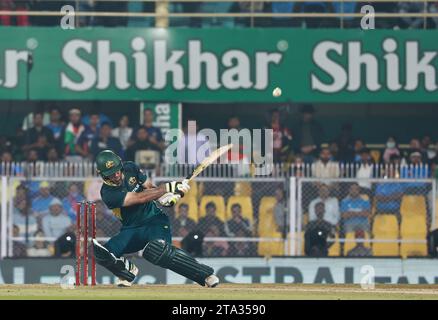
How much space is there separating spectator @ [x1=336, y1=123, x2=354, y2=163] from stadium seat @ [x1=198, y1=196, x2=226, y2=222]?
2.58m

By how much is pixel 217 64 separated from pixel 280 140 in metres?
1.77

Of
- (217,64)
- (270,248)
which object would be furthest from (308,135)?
(270,248)

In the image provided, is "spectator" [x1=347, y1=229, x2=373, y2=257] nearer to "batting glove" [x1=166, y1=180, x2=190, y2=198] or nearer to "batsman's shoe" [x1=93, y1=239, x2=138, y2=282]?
"batsman's shoe" [x1=93, y1=239, x2=138, y2=282]

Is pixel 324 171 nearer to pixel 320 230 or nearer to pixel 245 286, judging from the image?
pixel 320 230

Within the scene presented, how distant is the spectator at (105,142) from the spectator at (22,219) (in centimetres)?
Answer: 213

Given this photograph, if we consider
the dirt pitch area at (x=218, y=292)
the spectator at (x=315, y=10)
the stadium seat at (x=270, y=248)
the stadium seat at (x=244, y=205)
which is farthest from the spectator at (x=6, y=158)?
the dirt pitch area at (x=218, y=292)

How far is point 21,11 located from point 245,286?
28.0 feet

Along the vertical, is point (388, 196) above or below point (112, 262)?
above

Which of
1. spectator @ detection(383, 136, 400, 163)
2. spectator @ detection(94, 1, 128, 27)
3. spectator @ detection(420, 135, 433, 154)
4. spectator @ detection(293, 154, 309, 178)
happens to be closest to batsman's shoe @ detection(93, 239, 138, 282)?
spectator @ detection(293, 154, 309, 178)

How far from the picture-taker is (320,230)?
22406mm

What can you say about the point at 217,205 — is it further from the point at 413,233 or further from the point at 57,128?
the point at 57,128

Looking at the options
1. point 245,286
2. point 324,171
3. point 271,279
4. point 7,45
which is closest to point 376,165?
point 324,171

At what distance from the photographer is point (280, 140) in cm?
2442

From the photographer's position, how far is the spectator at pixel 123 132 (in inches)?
961
